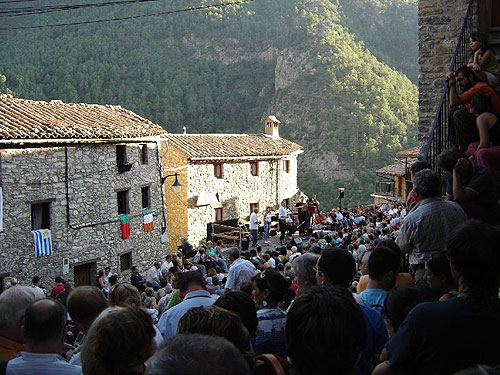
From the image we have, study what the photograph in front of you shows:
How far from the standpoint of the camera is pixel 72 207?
16.4 metres

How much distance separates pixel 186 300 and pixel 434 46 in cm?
676

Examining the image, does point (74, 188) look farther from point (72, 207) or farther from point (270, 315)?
point (270, 315)

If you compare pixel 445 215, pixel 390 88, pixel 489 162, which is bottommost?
pixel 445 215

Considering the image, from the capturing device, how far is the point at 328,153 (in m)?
56.8

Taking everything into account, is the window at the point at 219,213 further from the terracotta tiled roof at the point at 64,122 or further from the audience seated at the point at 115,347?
the audience seated at the point at 115,347

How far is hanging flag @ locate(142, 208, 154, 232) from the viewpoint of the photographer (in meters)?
19.7

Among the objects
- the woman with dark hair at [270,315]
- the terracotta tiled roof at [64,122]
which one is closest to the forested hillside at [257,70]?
the terracotta tiled roof at [64,122]

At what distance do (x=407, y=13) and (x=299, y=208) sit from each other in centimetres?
6545

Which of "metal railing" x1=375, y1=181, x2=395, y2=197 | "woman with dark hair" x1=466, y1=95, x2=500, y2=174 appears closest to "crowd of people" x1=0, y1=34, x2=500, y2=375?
"woman with dark hair" x1=466, y1=95, x2=500, y2=174

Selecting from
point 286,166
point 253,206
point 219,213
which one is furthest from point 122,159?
point 286,166

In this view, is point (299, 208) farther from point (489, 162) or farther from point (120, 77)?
point (120, 77)

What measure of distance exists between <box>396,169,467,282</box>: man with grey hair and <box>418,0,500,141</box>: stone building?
4.83m

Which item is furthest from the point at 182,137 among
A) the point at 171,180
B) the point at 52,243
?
the point at 52,243

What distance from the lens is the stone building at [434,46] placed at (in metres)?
9.30
